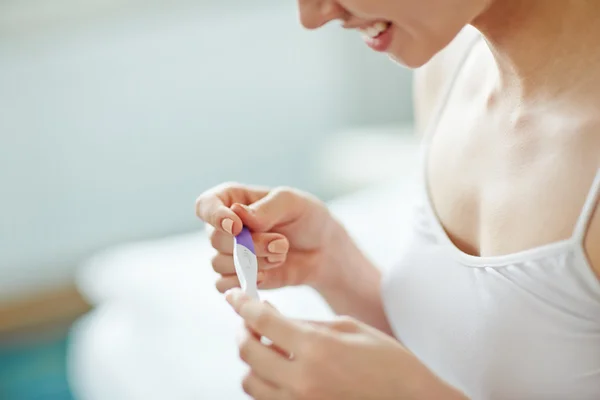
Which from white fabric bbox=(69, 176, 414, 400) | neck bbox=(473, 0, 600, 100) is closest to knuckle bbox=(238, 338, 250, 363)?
neck bbox=(473, 0, 600, 100)

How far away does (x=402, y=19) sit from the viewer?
2.54 feet

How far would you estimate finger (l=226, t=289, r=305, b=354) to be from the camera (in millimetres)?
665

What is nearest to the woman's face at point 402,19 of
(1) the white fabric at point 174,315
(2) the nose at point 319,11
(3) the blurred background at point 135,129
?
(2) the nose at point 319,11

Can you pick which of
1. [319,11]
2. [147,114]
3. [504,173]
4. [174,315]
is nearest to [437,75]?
[504,173]

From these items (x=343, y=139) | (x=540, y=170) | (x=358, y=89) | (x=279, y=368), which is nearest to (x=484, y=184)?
(x=540, y=170)

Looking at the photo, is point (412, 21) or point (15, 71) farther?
point (15, 71)

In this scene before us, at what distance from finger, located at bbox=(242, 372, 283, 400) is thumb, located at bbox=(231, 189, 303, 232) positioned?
0.75 feet

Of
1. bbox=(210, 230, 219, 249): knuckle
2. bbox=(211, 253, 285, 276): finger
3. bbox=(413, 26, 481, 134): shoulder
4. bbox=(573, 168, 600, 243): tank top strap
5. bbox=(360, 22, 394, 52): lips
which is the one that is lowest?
bbox=(211, 253, 285, 276): finger

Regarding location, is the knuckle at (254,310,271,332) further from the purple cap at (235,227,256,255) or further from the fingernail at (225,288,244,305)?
the purple cap at (235,227,256,255)

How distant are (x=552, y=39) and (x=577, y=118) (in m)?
0.08

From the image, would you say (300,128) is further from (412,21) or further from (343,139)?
(412,21)

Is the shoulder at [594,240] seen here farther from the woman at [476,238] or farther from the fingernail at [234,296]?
the fingernail at [234,296]

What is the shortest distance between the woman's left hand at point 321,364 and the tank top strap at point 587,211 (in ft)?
0.62

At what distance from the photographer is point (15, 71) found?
2.19 metres
